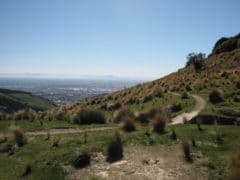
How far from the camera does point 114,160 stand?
538 inches

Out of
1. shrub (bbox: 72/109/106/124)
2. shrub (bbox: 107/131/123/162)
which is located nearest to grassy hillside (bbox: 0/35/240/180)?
shrub (bbox: 107/131/123/162)

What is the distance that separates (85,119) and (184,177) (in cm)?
1718

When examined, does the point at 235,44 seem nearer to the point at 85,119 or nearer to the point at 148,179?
the point at 85,119

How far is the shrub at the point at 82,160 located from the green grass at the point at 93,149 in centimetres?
43

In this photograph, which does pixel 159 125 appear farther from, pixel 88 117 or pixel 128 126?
pixel 88 117

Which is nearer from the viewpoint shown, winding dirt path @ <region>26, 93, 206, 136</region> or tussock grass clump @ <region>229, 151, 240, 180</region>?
tussock grass clump @ <region>229, 151, 240, 180</region>

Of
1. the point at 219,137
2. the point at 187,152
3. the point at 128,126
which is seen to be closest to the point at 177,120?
the point at 128,126

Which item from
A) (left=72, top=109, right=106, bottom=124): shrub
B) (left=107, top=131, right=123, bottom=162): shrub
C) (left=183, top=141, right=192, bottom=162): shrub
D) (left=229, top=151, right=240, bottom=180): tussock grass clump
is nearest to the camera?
(left=229, top=151, right=240, bottom=180): tussock grass clump

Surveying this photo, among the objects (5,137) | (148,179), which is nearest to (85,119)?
(5,137)

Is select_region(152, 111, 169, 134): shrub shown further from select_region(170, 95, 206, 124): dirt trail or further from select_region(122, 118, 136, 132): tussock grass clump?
select_region(170, 95, 206, 124): dirt trail

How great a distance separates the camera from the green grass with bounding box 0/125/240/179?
13.1m

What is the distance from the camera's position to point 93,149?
1513 cm

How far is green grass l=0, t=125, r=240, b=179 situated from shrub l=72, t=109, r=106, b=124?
8099mm

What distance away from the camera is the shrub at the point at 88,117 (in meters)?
27.1
